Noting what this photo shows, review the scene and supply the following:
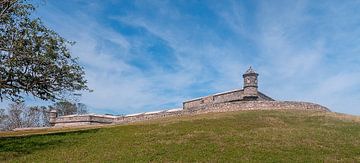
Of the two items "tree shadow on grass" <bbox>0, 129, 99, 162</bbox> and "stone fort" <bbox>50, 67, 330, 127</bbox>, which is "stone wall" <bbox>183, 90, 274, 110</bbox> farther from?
"tree shadow on grass" <bbox>0, 129, 99, 162</bbox>

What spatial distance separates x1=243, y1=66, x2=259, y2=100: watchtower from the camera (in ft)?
174

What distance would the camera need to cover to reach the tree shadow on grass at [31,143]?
26263mm

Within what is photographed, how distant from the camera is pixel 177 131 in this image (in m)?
31.8

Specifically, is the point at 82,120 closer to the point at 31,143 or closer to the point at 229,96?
the point at 229,96

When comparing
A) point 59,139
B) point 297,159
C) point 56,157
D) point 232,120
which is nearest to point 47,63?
point 59,139

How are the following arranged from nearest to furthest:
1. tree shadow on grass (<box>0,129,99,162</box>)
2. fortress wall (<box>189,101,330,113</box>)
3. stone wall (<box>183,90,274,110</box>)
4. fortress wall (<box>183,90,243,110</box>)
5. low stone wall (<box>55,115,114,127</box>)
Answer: tree shadow on grass (<box>0,129,99,162</box>) < fortress wall (<box>189,101,330,113</box>) < stone wall (<box>183,90,274,110</box>) < fortress wall (<box>183,90,243,110</box>) < low stone wall (<box>55,115,114,127</box>)

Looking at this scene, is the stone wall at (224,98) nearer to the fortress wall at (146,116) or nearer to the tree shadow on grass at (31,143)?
the fortress wall at (146,116)

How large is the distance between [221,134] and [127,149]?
793cm

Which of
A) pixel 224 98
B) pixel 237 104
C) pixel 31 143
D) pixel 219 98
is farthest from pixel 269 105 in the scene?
pixel 31 143

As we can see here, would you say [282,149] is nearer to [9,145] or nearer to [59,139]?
[59,139]

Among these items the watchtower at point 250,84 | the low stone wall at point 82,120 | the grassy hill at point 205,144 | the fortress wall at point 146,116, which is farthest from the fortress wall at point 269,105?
the low stone wall at point 82,120

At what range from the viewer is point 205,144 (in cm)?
2609

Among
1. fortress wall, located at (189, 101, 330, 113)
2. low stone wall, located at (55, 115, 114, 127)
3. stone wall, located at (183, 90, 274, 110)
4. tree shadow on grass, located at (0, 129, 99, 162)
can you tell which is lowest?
tree shadow on grass, located at (0, 129, 99, 162)

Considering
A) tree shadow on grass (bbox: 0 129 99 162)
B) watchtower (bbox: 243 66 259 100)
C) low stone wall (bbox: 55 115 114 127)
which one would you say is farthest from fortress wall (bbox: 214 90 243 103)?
tree shadow on grass (bbox: 0 129 99 162)
